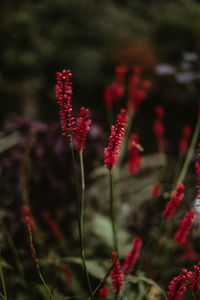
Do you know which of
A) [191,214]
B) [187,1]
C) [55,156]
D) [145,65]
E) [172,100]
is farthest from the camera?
[145,65]

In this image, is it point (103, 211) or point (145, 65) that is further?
point (145, 65)

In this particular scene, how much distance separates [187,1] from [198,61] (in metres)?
1.44

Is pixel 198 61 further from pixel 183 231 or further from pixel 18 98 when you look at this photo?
pixel 18 98

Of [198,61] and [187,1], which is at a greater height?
[187,1]

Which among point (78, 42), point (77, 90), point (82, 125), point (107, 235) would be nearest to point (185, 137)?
point (107, 235)

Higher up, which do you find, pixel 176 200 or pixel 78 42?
pixel 176 200

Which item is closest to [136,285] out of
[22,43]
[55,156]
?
[55,156]

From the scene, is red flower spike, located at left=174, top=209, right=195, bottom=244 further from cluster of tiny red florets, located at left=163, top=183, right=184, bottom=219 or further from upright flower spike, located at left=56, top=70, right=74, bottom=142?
upright flower spike, located at left=56, top=70, right=74, bottom=142

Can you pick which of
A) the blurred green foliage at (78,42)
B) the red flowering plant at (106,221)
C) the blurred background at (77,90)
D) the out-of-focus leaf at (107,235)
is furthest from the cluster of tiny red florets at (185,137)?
the blurred green foliage at (78,42)

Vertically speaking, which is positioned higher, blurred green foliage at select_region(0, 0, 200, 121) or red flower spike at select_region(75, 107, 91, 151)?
red flower spike at select_region(75, 107, 91, 151)

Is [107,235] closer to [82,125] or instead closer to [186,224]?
[186,224]

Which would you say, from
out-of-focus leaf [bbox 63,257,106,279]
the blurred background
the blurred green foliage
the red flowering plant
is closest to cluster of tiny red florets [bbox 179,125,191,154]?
the red flowering plant

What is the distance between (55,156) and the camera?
178 cm

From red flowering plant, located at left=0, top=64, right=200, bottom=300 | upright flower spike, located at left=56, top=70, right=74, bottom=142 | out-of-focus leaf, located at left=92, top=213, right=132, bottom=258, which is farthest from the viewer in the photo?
out-of-focus leaf, located at left=92, top=213, right=132, bottom=258
